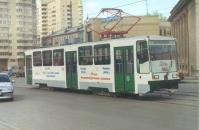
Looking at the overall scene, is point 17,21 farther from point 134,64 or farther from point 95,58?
point 134,64

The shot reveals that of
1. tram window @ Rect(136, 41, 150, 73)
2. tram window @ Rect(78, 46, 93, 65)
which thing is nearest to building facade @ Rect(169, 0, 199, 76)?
tram window @ Rect(78, 46, 93, 65)

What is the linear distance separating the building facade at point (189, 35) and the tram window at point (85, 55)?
16.7 m

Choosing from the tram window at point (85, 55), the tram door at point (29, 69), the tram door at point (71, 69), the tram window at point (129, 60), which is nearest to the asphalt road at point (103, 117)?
the tram window at point (129, 60)

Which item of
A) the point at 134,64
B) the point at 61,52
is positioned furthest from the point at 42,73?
the point at 134,64

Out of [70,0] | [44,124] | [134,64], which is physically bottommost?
[44,124]

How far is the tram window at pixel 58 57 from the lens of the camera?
20.8m

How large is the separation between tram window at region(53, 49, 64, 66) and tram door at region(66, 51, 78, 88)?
733mm

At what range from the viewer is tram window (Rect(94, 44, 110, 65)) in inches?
665

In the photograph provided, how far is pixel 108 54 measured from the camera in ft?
55.2

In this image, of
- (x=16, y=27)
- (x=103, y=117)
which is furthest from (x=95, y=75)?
(x=16, y=27)

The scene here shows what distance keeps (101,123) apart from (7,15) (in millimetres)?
27052

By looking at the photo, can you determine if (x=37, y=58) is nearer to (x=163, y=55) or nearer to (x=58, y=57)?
(x=58, y=57)

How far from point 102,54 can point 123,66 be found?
1.87m

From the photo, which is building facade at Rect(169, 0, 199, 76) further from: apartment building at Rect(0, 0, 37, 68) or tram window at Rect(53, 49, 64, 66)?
apartment building at Rect(0, 0, 37, 68)
